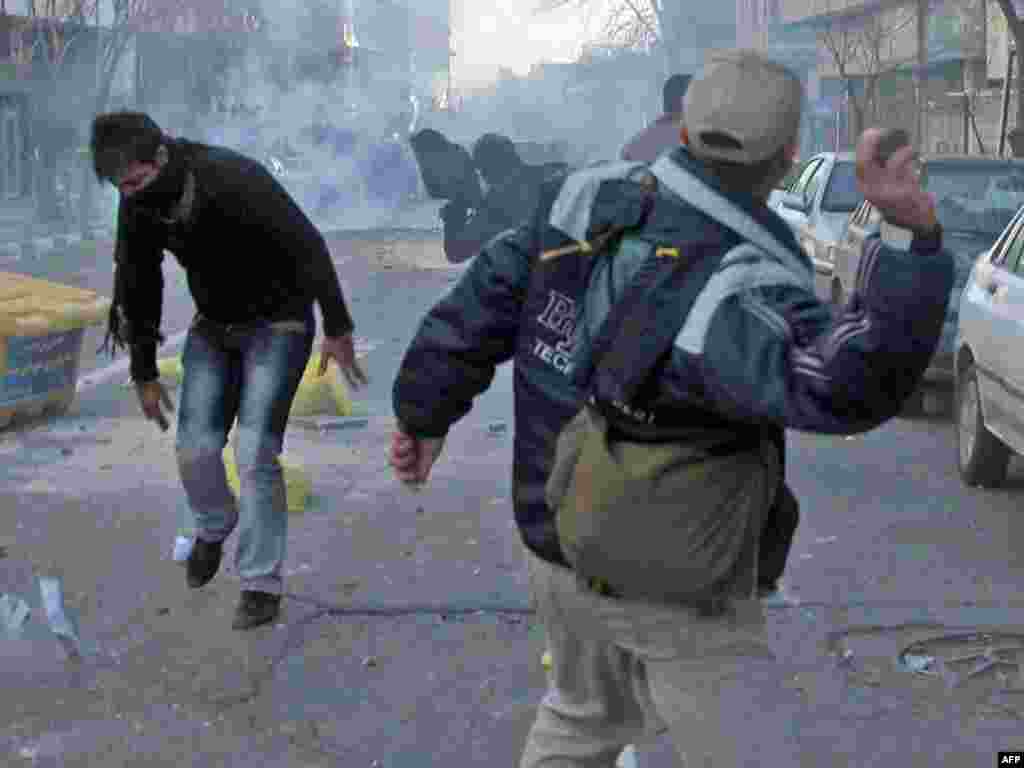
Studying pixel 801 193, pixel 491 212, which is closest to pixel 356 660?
pixel 801 193

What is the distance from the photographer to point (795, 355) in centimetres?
241

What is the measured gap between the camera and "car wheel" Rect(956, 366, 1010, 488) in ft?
24.2

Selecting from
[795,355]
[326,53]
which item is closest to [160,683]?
[795,355]

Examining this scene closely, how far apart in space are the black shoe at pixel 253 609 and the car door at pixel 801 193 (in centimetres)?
877

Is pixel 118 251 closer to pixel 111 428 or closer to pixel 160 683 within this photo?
pixel 160 683

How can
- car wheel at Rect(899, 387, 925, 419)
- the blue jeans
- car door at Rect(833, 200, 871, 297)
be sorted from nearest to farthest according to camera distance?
the blue jeans
car wheel at Rect(899, 387, 925, 419)
car door at Rect(833, 200, 871, 297)

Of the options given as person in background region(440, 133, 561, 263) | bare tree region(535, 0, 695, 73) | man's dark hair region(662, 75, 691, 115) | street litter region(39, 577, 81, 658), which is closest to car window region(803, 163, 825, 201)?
person in background region(440, 133, 561, 263)

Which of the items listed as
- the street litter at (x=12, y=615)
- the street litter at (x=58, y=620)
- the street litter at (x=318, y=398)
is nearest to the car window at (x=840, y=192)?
the street litter at (x=318, y=398)

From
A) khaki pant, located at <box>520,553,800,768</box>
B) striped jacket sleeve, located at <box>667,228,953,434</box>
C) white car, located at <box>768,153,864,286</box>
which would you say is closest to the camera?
striped jacket sleeve, located at <box>667,228,953,434</box>

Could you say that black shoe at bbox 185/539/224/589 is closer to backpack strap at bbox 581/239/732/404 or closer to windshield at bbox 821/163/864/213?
backpack strap at bbox 581/239/732/404

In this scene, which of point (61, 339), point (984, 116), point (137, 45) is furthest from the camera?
point (137, 45)

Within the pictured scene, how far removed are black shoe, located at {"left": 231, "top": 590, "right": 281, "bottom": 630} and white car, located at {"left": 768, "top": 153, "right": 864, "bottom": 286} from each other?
24.2 ft

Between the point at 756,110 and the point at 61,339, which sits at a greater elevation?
the point at 756,110

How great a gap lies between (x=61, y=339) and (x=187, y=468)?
13.6ft
